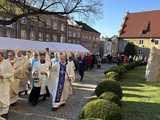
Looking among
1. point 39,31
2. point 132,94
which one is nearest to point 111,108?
point 132,94

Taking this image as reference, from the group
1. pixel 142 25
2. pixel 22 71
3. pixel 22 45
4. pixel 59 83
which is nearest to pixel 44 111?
pixel 59 83

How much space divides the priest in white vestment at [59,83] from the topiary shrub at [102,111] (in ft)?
14.8

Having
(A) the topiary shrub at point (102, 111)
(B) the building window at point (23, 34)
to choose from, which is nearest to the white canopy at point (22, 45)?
(A) the topiary shrub at point (102, 111)

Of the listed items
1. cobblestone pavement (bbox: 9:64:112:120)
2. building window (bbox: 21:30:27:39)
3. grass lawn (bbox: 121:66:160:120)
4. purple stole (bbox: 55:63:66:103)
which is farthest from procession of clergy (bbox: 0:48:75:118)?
building window (bbox: 21:30:27:39)

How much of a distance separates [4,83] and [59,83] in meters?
2.25

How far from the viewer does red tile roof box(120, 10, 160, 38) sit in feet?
259

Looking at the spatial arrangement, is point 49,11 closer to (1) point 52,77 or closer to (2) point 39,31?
(1) point 52,77

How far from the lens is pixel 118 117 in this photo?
8.32 m

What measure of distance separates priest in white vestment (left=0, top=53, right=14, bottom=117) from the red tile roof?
6837 centimetres

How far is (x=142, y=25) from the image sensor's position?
8131 cm

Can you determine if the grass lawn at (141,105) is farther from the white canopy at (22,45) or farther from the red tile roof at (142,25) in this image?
the red tile roof at (142,25)

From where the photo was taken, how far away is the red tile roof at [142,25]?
259 feet

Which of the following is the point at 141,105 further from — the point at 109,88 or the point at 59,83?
the point at 59,83

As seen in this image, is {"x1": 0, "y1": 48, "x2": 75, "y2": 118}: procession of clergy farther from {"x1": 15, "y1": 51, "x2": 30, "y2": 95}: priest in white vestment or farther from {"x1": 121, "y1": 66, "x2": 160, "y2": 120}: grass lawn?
{"x1": 121, "y1": 66, "x2": 160, "y2": 120}: grass lawn
